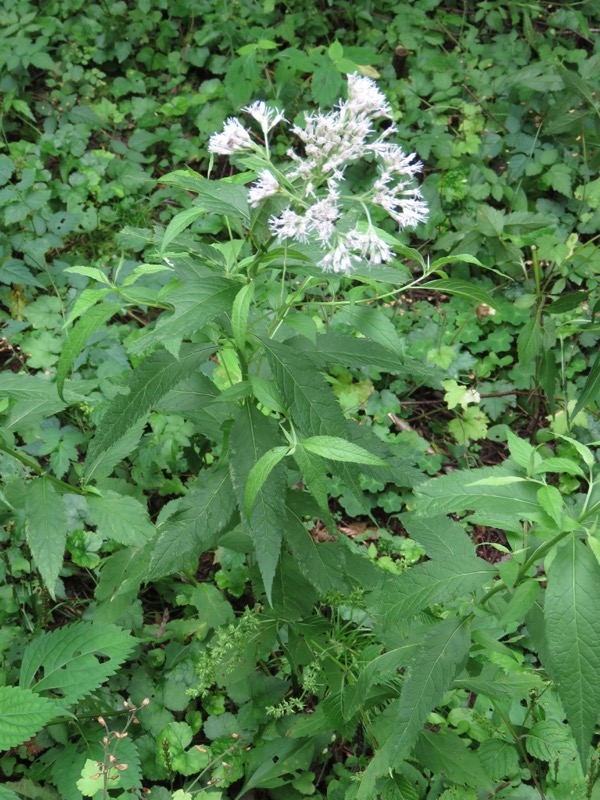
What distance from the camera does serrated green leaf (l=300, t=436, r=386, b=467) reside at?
1.43 m

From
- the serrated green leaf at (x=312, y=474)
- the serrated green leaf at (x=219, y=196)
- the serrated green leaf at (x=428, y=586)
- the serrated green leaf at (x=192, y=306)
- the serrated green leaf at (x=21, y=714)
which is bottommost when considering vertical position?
the serrated green leaf at (x=21, y=714)

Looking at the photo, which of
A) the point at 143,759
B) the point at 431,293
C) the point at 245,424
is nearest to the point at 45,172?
the point at 431,293

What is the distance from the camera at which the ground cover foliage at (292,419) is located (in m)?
1.58

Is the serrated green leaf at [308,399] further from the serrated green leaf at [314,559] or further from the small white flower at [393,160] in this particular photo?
the small white flower at [393,160]

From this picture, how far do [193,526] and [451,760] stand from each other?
967mm

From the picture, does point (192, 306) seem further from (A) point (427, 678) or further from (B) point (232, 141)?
(A) point (427, 678)

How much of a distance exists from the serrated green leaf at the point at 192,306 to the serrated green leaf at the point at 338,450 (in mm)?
331

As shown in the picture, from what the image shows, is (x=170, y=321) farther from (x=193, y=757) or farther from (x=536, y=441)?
(x=536, y=441)

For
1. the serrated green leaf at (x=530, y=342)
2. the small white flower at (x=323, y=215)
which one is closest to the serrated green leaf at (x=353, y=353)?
the small white flower at (x=323, y=215)

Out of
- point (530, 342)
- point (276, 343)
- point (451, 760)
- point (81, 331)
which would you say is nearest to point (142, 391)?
point (81, 331)

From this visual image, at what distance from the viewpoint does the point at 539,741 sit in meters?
2.03

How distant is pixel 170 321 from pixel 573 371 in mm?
2483

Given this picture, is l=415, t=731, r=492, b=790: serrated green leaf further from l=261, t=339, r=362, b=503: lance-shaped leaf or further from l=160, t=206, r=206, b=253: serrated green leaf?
l=160, t=206, r=206, b=253: serrated green leaf

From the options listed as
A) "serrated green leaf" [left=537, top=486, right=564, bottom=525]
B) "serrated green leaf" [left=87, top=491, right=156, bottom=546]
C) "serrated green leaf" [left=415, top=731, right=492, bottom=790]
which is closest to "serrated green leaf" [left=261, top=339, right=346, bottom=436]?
"serrated green leaf" [left=537, top=486, right=564, bottom=525]
